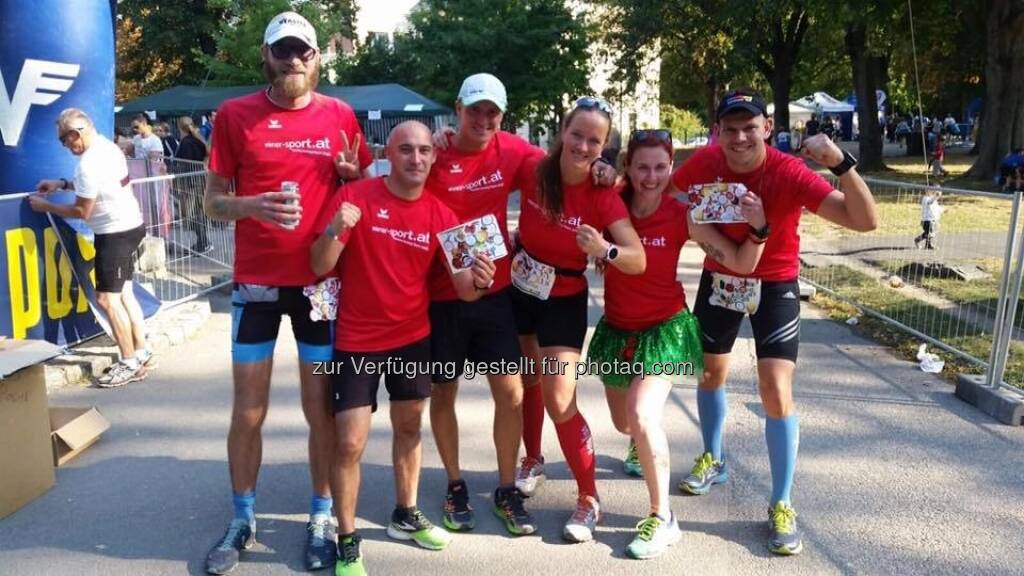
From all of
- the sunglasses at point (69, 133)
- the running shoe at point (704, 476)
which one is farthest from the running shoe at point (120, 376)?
the running shoe at point (704, 476)

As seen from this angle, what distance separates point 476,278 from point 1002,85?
2281cm

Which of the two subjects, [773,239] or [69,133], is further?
[69,133]

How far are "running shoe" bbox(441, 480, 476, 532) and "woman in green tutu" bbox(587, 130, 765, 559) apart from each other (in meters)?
0.76

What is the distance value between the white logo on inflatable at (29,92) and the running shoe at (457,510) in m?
4.83

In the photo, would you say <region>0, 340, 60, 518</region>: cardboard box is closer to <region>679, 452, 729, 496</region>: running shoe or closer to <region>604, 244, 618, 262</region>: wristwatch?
<region>604, 244, 618, 262</region>: wristwatch

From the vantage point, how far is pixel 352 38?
114 feet

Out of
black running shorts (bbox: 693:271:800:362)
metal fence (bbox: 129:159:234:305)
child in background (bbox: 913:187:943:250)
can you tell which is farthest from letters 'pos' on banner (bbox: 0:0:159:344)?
child in background (bbox: 913:187:943:250)

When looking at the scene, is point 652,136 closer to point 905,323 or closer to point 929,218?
point 905,323

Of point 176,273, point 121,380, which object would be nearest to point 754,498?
point 121,380

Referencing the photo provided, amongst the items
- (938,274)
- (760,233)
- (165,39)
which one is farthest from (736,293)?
(165,39)

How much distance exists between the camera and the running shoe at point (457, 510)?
3662 mm

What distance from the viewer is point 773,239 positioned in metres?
3.58

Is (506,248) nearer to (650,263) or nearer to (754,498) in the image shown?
(650,263)

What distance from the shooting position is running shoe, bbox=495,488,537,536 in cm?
362
